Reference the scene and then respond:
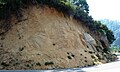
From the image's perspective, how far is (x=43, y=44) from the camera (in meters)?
28.4

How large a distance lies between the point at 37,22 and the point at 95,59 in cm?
949

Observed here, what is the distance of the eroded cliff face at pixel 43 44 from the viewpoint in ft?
83.3

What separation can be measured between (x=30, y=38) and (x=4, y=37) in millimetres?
3209

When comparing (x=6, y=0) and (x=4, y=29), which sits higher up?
(x=6, y=0)

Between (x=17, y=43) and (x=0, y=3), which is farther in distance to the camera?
(x=0, y=3)

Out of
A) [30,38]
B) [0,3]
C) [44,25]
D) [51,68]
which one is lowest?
[51,68]

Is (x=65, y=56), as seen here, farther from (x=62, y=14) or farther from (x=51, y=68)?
(x=62, y=14)

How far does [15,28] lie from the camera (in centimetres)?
2978

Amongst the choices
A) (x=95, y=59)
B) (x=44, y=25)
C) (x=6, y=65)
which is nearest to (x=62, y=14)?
(x=44, y=25)

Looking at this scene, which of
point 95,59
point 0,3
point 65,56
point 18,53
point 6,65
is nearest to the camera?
point 6,65

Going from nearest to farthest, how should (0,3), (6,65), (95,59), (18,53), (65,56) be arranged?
(6,65) < (18,53) < (65,56) < (0,3) < (95,59)

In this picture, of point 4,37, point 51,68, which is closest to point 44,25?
point 4,37

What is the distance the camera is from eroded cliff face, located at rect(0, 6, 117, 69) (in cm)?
2539

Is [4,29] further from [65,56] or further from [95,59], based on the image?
[95,59]
